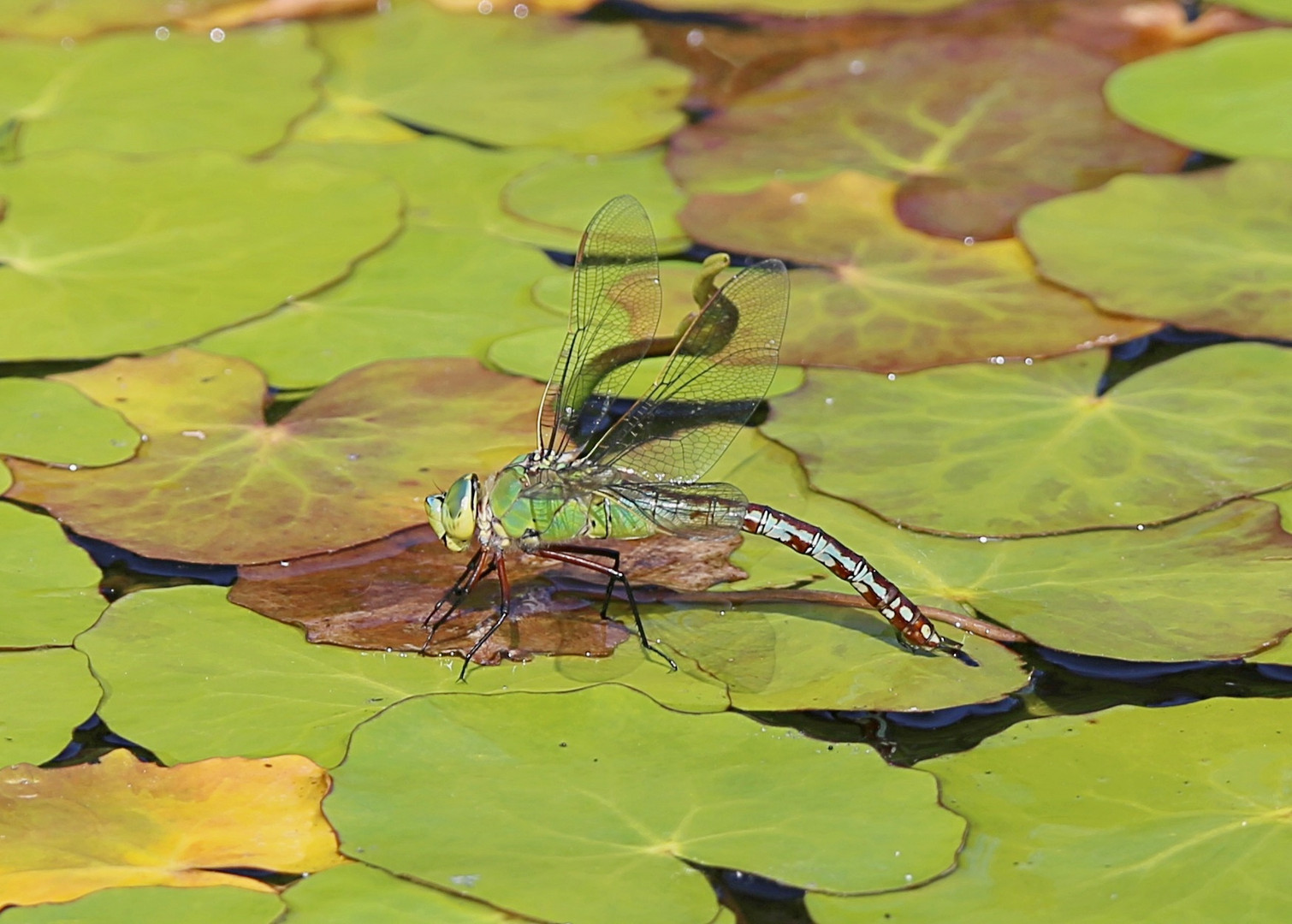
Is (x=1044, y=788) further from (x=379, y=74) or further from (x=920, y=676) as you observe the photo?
(x=379, y=74)

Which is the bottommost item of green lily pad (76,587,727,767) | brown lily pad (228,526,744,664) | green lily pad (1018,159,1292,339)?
brown lily pad (228,526,744,664)

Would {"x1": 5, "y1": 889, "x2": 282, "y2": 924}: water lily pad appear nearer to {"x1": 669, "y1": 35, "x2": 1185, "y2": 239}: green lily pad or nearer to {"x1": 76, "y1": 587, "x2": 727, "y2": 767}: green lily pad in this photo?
{"x1": 76, "y1": 587, "x2": 727, "y2": 767}: green lily pad

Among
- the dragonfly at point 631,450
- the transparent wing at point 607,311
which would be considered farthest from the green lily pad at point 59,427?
the transparent wing at point 607,311

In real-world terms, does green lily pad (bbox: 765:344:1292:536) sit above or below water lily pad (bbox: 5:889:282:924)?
above

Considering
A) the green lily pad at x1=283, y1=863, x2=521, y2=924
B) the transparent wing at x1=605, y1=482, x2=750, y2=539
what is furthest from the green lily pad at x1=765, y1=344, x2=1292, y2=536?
the green lily pad at x1=283, y1=863, x2=521, y2=924

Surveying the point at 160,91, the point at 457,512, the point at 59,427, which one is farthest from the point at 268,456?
the point at 160,91

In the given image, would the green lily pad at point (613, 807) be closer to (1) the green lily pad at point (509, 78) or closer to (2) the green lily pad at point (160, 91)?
(1) the green lily pad at point (509, 78)
